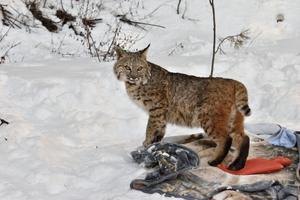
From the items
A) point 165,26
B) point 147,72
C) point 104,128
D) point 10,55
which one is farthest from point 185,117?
point 165,26

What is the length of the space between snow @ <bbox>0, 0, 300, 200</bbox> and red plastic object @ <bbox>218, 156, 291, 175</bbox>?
37.1 inches

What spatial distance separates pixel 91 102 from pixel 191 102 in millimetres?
2106

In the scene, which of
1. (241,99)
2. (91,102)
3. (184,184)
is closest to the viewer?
(184,184)

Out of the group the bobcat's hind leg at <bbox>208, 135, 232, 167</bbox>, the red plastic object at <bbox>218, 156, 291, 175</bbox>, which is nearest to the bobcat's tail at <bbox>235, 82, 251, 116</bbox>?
the bobcat's hind leg at <bbox>208, 135, 232, 167</bbox>

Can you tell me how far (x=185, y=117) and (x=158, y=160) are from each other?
2.52 ft

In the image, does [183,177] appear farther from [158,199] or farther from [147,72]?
[147,72]

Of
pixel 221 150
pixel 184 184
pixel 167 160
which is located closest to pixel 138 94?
pixel 167 160

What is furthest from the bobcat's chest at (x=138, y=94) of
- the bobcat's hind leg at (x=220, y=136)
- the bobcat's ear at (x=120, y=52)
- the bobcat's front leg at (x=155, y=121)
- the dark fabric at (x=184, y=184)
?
the bobcat's hind leg at (x=220, y=136)

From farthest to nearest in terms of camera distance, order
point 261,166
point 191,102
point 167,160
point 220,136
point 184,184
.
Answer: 1. point 191,102
2. point 220,136
3. point 261,166
4. point 167,160
5. point 184,184

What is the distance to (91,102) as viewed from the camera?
16.1 ft

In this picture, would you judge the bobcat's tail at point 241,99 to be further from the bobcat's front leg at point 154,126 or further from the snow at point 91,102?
the snow at point 91,102

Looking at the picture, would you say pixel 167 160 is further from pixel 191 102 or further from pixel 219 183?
pixel 191 102

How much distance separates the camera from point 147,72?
11.8 ft

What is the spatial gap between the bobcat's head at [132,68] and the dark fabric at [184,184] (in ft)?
3.10
